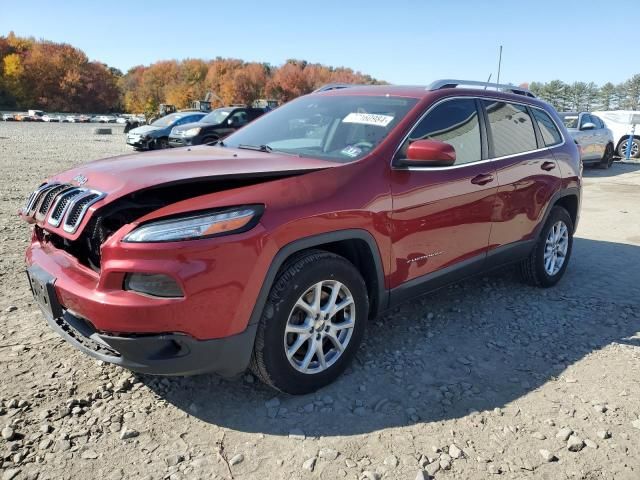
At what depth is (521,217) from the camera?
427 cm

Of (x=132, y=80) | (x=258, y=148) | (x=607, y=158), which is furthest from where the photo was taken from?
(x=132, y=80)

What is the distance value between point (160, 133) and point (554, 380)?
1598cm

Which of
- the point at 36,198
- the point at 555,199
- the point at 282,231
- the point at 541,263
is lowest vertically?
the point at 541,263

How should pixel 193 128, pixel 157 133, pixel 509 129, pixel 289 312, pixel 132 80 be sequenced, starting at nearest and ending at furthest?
1. pixel 289 312
2. pixel 509 129
3. pixel 193 128
4. pixel 157 133
5. pixel 132 80

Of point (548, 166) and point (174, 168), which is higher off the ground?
point (174, 168)

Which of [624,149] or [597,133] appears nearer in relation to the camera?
[597,133]

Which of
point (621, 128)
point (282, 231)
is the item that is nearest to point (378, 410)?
point (282, 231)

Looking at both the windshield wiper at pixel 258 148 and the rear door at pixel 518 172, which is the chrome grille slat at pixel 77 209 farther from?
the rear door at pixel 518 172

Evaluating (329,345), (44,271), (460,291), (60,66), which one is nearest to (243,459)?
(329,345)

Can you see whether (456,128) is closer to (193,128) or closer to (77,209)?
(77,209)

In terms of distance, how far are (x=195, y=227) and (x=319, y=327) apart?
3.11ft

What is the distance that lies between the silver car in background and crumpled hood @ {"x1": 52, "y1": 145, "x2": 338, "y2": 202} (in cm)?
1307

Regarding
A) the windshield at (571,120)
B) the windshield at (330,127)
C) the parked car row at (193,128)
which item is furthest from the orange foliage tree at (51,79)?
the windshield at (330,127)

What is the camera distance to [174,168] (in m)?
2.72
